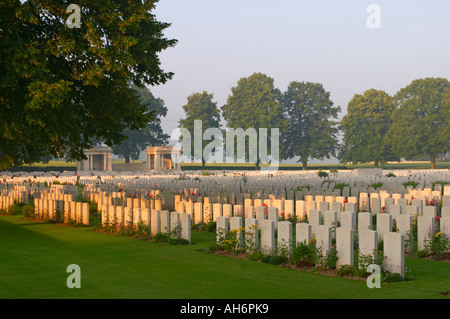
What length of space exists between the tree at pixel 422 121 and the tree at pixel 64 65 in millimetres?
76555

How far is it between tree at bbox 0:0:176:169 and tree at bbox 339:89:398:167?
258 feet

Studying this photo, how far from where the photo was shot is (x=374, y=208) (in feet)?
52.6

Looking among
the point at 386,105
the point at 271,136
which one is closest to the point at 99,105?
the point at 271,136

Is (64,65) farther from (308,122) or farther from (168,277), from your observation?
(308,122)

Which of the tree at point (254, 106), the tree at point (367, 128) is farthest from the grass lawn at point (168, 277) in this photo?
the tree at point (367, 128)

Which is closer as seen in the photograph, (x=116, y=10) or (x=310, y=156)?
(x=116, y=10)

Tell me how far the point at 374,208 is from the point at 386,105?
8414 cm

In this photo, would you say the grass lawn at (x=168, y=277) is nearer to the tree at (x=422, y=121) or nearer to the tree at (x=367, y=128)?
the tree at (x=422, y=121)

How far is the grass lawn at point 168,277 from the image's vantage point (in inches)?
309

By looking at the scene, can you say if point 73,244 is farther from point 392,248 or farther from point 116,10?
point 392,248

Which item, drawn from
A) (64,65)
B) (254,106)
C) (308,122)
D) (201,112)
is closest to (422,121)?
(308,122)

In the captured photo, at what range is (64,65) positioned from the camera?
51.1 ft

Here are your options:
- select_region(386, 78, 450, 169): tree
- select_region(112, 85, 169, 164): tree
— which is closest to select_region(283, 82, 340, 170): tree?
select_region(386, 78, 450, 169): tree
